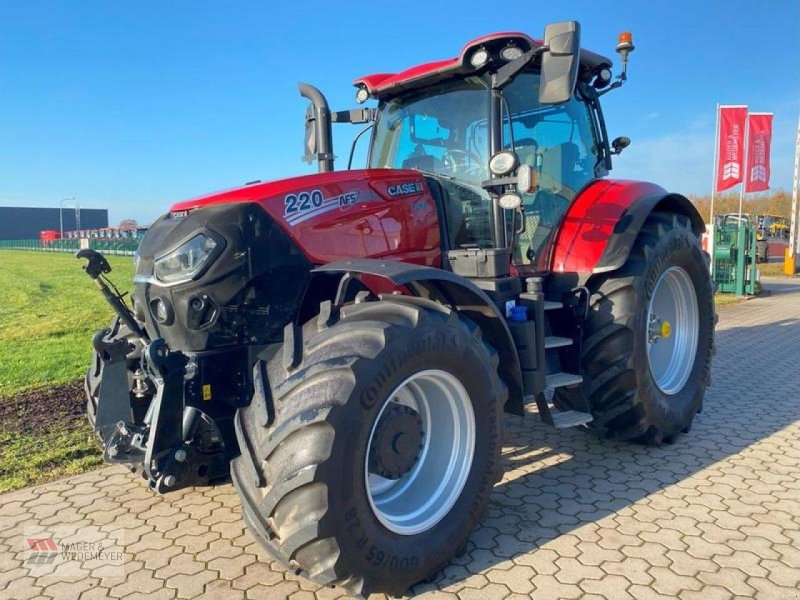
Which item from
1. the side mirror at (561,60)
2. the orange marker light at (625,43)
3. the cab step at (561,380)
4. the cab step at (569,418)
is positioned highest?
the orange marker light at (625,43)

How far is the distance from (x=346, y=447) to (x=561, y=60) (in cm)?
224

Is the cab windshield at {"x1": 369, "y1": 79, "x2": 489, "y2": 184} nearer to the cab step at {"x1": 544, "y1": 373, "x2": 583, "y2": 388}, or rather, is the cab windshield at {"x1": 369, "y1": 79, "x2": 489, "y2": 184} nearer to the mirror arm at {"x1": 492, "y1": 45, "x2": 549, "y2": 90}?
the mirror arm at {"x1": 492, "y1": 45, "x2": 549, "y2": 90}

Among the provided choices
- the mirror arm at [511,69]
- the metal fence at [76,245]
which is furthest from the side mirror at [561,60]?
the metal fence at [76,245]

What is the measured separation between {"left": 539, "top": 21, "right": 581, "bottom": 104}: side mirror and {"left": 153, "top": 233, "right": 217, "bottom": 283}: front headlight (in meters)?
1.89

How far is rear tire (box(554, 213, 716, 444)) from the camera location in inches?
157

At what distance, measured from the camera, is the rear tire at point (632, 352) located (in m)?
→ 4.00

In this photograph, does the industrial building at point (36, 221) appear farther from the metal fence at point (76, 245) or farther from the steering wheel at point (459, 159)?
the steering wheel at point (459, 159)

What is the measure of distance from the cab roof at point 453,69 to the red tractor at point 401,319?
2 cm

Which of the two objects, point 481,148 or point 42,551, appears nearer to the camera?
point 42,551

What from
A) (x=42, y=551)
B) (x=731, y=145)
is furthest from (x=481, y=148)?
(x=731, y=145)

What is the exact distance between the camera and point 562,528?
3273 mm

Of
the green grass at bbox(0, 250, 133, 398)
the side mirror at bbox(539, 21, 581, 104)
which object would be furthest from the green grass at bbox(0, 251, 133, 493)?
the side mirror at bbox(539, 21, 581, 104)

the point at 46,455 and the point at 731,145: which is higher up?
the point at 731,145

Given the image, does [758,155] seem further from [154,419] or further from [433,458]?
[154,419]
